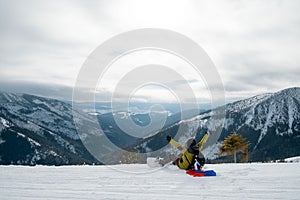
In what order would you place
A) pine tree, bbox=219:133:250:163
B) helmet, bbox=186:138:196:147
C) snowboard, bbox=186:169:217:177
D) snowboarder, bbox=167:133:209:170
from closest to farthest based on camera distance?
snowboard, bbox=186:169:217:177, snowboarder, bbox=167:133:209:170, helmet, bbox=186:138:196:147, pine tree, bbox=219:133:250:163

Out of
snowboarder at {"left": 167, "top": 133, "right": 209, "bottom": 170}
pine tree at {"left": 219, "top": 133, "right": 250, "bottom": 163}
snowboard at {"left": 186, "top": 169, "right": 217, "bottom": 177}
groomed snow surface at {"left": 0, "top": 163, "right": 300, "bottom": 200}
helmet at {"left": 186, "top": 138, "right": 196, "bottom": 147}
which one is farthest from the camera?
pine tree at {"left": 219, "top": 133, "right": 250, "bottom": 163}

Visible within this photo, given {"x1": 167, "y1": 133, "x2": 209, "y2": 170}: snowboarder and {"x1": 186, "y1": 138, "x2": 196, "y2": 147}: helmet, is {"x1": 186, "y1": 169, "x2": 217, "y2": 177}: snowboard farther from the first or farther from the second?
{"x1": 186, "y1": 138, "x2": 196, "y2": 147}: helmet

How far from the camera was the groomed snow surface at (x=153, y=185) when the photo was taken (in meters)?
6.42

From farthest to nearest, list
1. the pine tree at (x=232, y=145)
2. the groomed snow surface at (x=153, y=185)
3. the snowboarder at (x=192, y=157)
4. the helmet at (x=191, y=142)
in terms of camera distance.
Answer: the pine tree at (x=232, y=145)
the helmet at (x=191, y=142)
the snowboarder at (x=192, y=157)
the groomed snow surface at (x=153, y=185)

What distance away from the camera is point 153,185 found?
25.3 ft

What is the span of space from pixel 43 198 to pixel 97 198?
1.43 meters

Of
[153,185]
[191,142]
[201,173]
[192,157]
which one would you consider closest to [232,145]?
[191,142]

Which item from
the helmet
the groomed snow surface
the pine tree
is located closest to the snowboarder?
the helmet

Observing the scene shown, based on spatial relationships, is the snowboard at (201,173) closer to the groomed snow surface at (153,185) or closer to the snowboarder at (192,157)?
the groomed snow surface at (153,185)

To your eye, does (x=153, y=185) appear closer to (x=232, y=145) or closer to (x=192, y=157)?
(x=192, y=157)

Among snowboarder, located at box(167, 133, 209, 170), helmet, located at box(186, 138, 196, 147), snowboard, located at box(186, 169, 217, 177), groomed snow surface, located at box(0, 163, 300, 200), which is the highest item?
helmet, located at box(186, 138, 196, 147)

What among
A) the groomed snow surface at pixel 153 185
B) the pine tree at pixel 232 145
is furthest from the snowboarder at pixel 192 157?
the pine tree at pixel 232 145

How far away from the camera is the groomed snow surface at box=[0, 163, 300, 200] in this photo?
253 inches

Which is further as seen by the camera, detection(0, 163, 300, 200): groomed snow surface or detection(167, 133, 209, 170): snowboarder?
detection(167, 133, 209, 170): snowboarder
